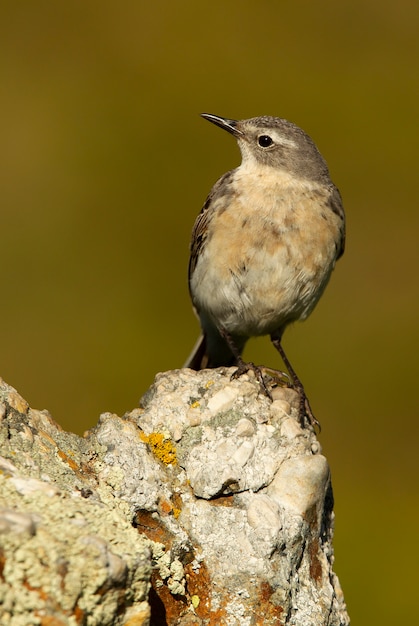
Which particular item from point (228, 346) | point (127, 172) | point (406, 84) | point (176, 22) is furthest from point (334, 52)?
point (228, 346)

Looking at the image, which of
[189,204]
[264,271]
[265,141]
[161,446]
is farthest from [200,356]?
[189,204]

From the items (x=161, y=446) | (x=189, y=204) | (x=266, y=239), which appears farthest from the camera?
(x=189, y=204)

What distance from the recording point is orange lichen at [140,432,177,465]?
14.4 feet

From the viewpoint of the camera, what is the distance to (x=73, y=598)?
3121mm

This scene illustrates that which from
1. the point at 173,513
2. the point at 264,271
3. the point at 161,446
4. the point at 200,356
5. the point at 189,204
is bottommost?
the point at 173,513

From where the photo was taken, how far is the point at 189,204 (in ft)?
47.2

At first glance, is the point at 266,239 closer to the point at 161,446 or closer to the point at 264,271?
the point at 264,271

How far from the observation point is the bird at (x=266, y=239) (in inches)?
256

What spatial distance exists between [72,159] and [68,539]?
41.6 feet

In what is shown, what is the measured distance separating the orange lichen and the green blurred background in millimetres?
4110

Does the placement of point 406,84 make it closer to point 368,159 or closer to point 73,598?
point 368,159

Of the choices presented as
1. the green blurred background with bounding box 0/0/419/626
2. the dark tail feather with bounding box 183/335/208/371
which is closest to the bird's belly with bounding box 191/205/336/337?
the dark tail feather with bounding box 183/335/208/371

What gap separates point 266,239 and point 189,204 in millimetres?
8023

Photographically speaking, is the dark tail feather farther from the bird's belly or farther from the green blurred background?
the green blurred background
